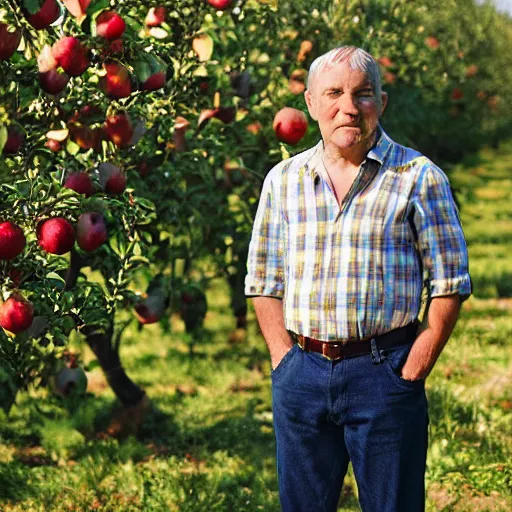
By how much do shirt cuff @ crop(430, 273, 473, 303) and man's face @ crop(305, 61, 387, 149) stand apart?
0.43 meters

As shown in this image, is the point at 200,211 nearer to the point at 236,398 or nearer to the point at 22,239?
the point at 236,398

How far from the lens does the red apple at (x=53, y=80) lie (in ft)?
9.93

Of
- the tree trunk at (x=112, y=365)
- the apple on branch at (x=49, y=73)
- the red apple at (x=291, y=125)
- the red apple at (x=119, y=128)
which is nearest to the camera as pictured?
→ the apple on branch at (x=49, y=73)

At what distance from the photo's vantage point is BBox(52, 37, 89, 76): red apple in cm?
296

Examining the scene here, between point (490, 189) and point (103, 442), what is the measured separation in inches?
421

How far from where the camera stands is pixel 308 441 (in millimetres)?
2576

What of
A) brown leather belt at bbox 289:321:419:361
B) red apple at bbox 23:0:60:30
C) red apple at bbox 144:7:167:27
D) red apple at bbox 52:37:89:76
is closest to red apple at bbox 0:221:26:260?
red apple at bbox 52:37:89:76

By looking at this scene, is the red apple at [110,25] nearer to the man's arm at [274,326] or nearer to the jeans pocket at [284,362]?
the man's arm at [274,326]

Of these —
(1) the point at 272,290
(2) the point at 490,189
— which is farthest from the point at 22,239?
(2) the point at 490,189

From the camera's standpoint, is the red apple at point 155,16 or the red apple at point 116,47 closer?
the red apple at point 116,47

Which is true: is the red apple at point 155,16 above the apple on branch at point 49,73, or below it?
above

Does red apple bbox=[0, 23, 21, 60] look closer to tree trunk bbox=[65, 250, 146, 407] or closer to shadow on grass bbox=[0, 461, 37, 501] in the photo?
tree trunk bbox=[65, 250, 146, 407]

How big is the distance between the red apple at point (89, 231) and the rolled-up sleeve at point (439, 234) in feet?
4.09

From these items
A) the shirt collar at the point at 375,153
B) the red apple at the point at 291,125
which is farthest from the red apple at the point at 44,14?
the red apple at the point at 291,125
